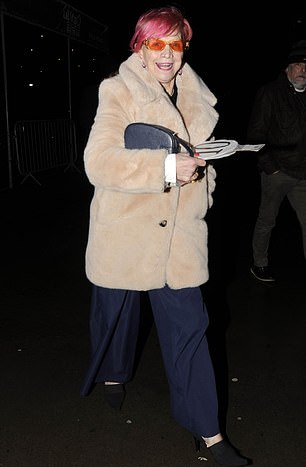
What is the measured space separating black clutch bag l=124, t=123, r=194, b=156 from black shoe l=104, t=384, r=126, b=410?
143 cm

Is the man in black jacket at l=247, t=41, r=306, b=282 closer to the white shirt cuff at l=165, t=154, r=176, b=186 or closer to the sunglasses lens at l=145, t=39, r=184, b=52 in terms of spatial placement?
the sunglasses lens at l=145, t=39, r=184, b=52

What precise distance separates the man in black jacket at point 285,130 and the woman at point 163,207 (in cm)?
187

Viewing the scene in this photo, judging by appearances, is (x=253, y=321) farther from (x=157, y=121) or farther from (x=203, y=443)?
(x=157, y=121)

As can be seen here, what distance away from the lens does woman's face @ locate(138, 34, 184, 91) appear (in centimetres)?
231

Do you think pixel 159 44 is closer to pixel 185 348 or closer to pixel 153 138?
pixel 153 138

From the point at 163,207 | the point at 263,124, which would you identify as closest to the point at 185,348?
the point at 163,207

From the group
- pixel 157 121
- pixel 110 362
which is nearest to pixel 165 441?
pixel 110 362

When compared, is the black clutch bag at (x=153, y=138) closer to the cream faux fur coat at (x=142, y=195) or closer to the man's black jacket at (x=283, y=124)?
the cream faux fur coat at (x=142, y=195)

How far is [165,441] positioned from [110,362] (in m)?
0.50

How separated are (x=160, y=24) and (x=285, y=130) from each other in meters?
2.27

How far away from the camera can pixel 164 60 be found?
2.33m

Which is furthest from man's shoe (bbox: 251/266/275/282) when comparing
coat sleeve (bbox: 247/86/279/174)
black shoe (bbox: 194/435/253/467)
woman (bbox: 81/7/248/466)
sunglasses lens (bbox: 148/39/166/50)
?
sunglasses lens (bbox: 148/39/166/50)

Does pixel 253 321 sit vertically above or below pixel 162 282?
below

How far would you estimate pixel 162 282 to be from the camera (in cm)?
244
